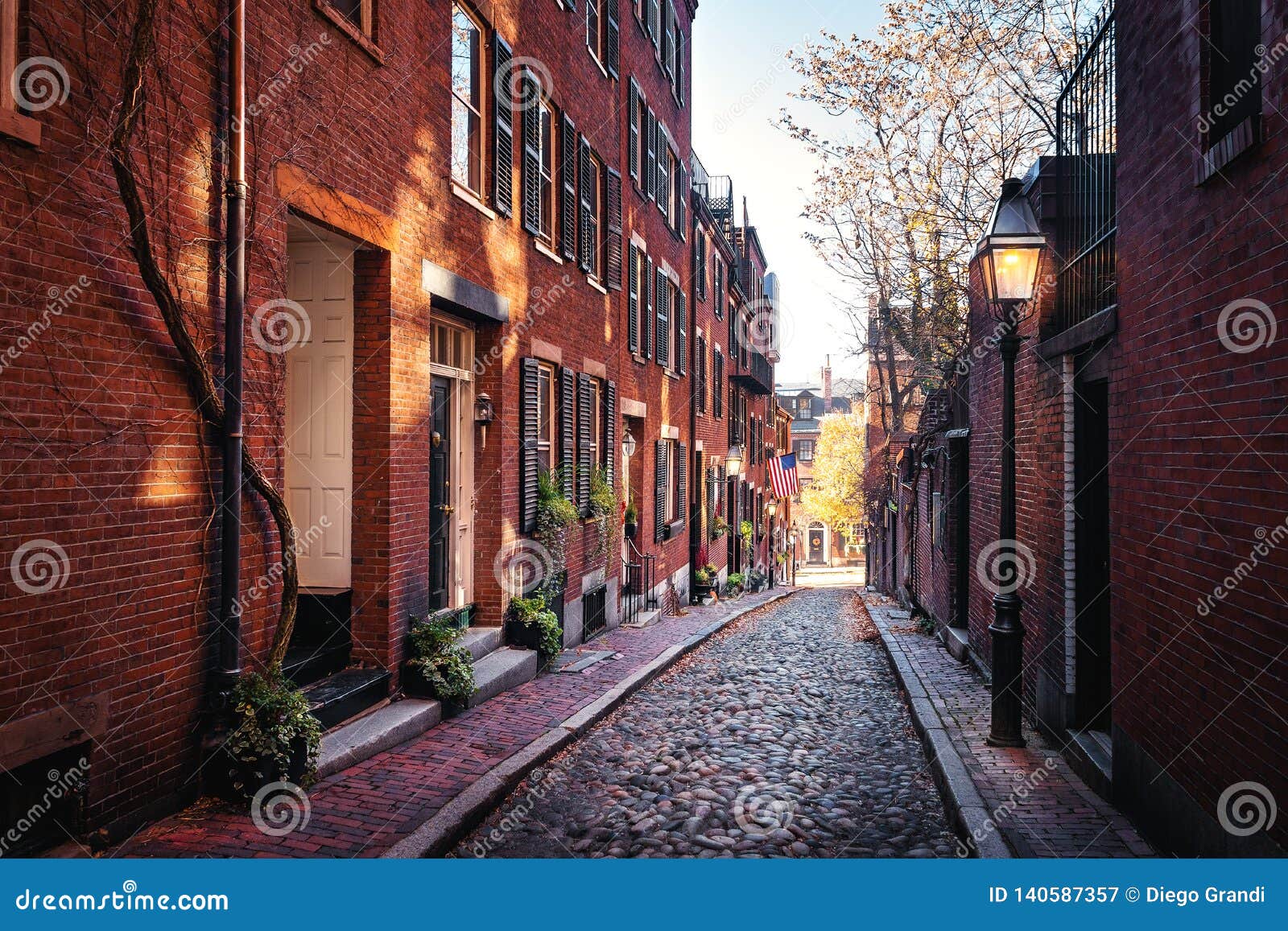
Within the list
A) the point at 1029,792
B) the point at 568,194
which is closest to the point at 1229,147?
the point at 1029,792

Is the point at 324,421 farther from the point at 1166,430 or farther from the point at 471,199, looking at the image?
the point at 1166,430

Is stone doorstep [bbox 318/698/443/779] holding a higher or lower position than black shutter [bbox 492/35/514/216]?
lower

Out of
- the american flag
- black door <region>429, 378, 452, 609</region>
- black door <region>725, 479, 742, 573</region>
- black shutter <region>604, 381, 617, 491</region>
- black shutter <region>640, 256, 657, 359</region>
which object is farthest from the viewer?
the american flag

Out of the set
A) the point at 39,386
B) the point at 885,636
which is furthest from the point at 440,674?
the point at 885,636

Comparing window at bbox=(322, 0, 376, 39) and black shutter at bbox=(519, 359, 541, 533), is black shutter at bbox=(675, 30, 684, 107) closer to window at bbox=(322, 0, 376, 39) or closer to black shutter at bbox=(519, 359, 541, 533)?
black shutter at bbox=(519, 359, 541, 533)

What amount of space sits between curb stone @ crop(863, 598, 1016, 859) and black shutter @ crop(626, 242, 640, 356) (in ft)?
26.4

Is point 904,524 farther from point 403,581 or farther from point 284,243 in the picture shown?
point 284,243

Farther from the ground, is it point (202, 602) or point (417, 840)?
point (202, 602)

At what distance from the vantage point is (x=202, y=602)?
525 centimetres

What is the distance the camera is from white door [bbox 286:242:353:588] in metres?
7.57

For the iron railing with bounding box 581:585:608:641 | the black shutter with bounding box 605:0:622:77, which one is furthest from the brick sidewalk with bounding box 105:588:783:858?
the black shutter with bounding box 605:0:622:77

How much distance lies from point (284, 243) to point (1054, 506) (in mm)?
6152

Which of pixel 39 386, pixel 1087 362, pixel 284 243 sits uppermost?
pixel 284 243

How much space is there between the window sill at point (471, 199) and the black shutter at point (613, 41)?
597 cm
